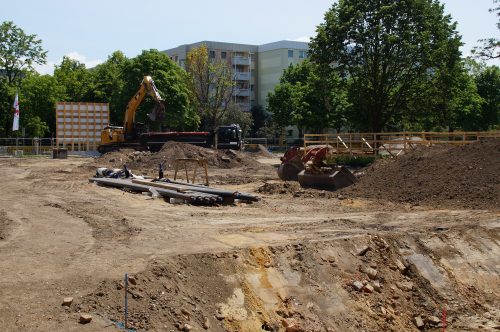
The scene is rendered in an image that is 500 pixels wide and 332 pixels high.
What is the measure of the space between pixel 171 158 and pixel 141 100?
884 cm

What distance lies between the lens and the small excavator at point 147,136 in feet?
134

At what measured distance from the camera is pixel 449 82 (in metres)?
39.4

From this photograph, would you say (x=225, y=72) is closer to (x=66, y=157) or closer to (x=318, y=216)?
(x=66, y=157)

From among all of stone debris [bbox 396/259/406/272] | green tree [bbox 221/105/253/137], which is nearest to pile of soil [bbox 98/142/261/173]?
stone debris [bbox 396/259/406/272]

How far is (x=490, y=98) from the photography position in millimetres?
65938

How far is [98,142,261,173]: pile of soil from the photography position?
3363cm

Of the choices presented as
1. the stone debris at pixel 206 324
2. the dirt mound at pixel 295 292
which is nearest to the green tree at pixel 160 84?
the dirt mound at pixel 295 292

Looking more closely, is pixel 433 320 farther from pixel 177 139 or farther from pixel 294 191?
pixel 177 139

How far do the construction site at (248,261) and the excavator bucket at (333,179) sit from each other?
8.86 feet

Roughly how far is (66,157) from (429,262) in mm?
39888

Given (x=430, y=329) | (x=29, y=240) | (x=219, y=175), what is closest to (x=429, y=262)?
(x=430, y=329)

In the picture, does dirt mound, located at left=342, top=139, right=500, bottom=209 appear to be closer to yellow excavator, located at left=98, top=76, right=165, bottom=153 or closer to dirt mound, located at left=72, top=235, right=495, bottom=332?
dirt mound, located at left=72, top=235, right=495, bottom=332

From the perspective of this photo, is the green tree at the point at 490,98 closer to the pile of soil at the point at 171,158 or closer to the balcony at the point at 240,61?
the pile of soil at the point at 171,158

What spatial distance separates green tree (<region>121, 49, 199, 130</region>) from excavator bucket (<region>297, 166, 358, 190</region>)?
36927mm
